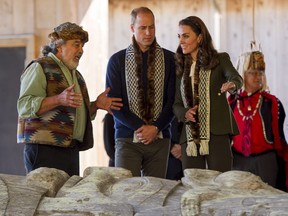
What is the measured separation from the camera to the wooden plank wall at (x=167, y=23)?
8195mm

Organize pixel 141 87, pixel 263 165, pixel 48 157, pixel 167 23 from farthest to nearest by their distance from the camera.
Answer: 1. pixel 167 23
2. pixel 263 165
3. pixel 141 87
4. pixel 48 157

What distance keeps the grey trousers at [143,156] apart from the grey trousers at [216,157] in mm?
188

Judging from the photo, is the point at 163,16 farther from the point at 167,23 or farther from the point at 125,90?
the point at 125,90

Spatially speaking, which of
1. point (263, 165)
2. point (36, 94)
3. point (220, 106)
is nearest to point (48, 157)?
point (36, 94)

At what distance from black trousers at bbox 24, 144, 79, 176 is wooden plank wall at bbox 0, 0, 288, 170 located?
3.60 m

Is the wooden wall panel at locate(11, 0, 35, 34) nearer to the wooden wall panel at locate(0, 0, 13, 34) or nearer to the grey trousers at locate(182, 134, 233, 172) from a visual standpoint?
the wooden wall panel at locate(0, 0, 13, 34)

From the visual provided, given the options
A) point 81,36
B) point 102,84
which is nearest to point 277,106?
point 81,36

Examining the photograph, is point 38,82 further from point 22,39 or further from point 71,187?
point 22,39

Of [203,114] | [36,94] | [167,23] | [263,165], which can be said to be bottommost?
[263,165]

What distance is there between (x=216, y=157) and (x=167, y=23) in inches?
141

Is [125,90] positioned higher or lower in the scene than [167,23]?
lower

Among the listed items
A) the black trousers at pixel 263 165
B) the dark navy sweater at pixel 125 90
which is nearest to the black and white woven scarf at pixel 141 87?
the dark navy sweater at pixel 125 90

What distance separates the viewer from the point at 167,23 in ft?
27.7

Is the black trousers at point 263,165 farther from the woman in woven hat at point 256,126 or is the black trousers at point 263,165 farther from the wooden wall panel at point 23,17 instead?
the wooden wall panel at point 23,17
